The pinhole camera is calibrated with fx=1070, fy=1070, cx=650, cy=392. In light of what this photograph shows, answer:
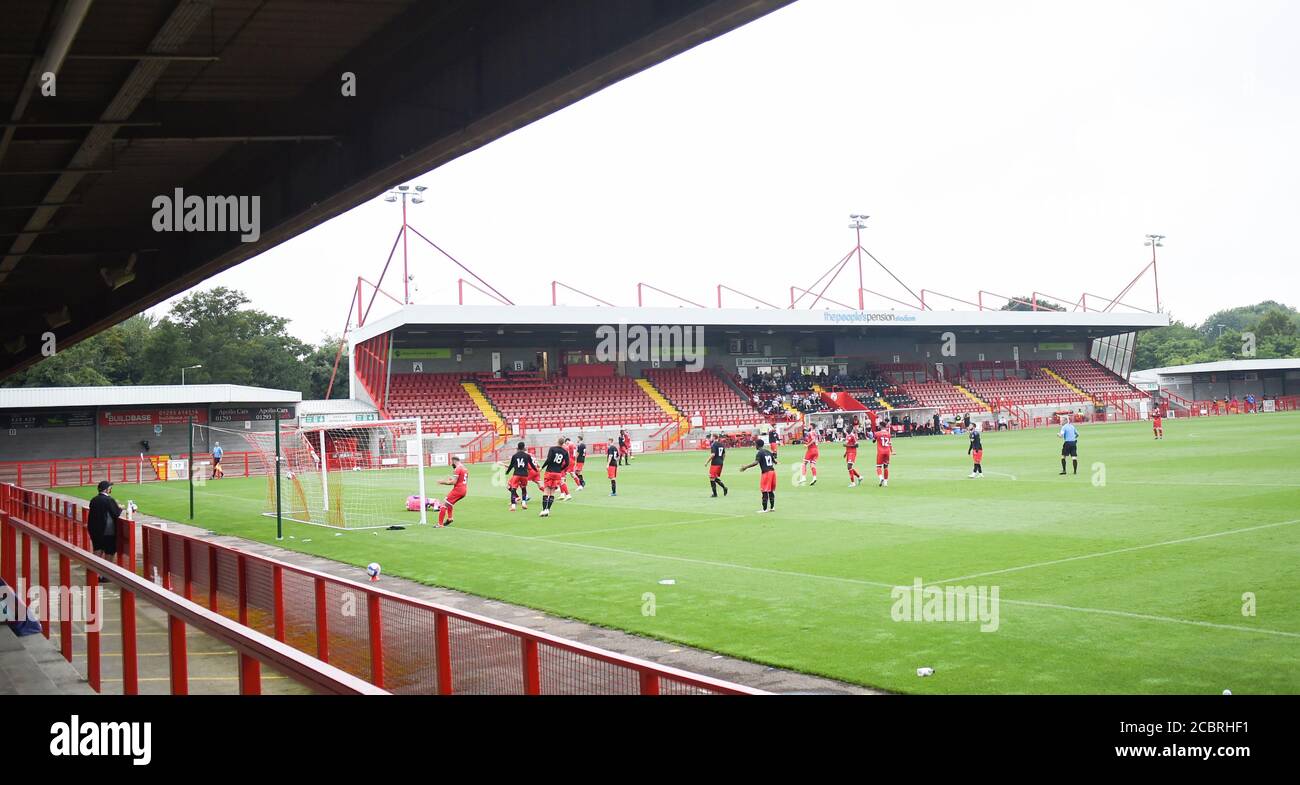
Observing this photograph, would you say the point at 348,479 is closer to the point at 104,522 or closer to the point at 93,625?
the point at 104,522

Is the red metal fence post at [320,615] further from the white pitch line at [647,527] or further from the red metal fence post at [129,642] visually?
the white pitch line at [647,527]

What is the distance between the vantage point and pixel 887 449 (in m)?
28.6

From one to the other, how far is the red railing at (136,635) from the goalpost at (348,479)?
10.1 meters

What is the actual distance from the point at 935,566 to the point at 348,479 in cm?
3156

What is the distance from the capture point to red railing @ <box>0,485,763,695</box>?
5453mm

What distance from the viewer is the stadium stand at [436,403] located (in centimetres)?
5853

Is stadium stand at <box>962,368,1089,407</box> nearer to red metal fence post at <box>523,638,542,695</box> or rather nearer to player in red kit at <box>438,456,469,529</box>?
player in red kit at <box>438,456,469,529</box>

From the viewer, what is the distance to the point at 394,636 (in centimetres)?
848
